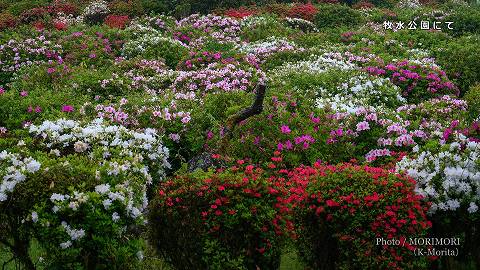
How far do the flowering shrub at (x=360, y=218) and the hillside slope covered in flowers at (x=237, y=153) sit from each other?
0.06 ft

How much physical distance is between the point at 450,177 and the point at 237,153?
11.0 feet

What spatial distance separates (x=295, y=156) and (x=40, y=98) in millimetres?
5429

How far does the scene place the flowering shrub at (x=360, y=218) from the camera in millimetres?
4773

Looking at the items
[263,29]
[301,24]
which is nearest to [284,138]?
[263,29]

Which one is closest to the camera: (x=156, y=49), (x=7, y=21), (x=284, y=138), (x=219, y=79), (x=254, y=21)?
(x=284, y=138)

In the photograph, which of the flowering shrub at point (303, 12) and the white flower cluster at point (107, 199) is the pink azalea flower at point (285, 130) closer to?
the white flower cluster at point (107, 199)

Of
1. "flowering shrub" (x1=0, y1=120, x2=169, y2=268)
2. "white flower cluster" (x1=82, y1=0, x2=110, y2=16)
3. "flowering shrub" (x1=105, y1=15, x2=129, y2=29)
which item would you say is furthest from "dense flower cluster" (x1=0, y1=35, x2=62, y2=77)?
"flowering shrub" (x1=0, y1=120, x2=169, y2=268)

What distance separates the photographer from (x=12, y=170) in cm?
482

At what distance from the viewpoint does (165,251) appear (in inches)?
205

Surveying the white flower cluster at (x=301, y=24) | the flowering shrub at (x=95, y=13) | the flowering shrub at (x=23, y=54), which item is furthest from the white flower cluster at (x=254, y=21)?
the flowering shrub at (x=95, y=13)

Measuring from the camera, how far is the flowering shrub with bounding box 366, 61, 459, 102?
38.1 ft

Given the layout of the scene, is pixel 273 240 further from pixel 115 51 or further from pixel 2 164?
pixel 115 51

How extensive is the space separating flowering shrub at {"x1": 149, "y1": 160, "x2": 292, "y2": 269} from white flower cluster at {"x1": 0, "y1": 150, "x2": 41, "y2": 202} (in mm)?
1252

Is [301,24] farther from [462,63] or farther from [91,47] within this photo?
[91,47]
